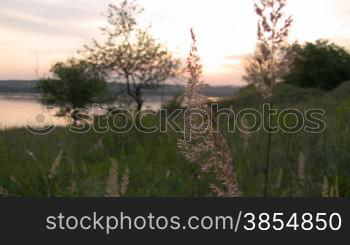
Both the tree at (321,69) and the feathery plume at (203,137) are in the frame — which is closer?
the feathery plume at (203,137)

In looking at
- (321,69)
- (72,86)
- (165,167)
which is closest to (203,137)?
(165,167)

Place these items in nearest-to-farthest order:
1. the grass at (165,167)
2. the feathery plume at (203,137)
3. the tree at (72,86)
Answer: the feathery plume at (203,137)
the grass at (165,167)
the tree at (72,86)

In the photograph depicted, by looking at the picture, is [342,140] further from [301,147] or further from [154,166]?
[154,166]

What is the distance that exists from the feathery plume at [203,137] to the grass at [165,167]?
4.35 ft

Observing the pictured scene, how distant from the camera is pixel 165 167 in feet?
20.6

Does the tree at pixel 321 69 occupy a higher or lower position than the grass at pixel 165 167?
higher

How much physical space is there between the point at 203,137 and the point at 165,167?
4.54 metres

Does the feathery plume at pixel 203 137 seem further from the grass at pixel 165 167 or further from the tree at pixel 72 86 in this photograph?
the tree at pixel 72 86

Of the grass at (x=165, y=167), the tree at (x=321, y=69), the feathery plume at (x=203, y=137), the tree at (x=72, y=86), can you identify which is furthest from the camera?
the tree at (x=72, y=86)

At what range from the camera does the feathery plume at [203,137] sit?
168 cm

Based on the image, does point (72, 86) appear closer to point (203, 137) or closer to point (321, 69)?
point (321, 69)

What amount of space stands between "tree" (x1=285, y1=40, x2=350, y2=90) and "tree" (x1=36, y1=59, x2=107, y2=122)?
57.3 ft

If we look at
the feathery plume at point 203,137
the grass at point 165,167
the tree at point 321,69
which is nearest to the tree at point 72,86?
the tree at point 321,69

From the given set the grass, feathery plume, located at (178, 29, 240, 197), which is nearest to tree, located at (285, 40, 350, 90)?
the grass
